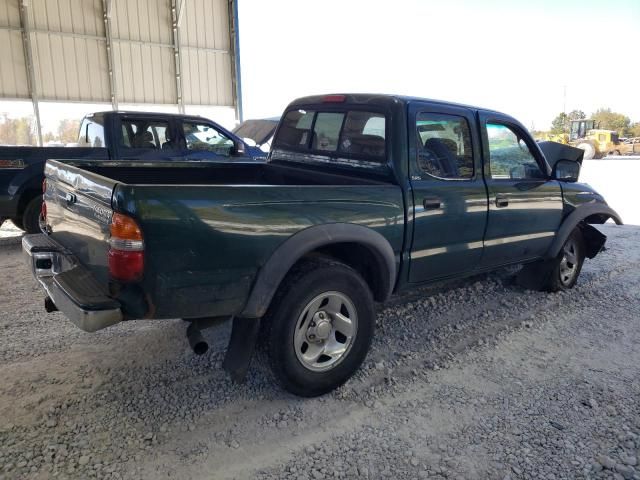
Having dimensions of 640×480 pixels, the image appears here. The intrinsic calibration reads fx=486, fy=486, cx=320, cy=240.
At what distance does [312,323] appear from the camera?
2.98 meters

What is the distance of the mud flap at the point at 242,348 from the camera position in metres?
2.79

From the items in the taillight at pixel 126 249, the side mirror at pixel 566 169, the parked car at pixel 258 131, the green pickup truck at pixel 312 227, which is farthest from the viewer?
the parked car at pixel 258 131

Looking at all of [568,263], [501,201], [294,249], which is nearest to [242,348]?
[294,249]

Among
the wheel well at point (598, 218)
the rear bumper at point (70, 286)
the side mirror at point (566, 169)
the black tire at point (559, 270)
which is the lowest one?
the black tire at point (559, 270)

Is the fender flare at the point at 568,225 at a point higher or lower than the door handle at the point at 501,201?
lower

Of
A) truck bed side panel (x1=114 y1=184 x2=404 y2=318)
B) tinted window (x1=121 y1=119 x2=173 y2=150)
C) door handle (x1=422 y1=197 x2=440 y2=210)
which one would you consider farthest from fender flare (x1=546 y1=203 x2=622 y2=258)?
tinted window (x1=121 y1=119 x2=173 y2=150)

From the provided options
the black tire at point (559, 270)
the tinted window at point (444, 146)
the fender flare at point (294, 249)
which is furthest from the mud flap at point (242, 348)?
the black tire at point (559, 270)

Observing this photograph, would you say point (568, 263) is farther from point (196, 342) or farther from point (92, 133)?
point (92, 133)

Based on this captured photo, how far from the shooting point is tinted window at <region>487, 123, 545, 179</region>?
4.02 meters

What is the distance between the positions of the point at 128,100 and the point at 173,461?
14.9 m

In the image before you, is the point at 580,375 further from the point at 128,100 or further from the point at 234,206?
the point at 128,100

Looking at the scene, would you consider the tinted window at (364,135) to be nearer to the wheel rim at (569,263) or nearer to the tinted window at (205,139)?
the wheel rim at (569,263)

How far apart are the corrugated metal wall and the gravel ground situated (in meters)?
12.1

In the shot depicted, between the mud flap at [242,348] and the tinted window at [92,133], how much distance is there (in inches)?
220
